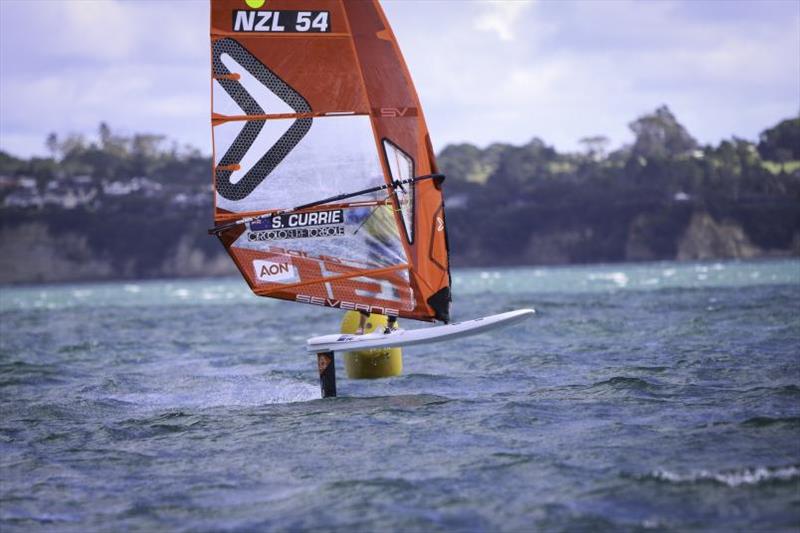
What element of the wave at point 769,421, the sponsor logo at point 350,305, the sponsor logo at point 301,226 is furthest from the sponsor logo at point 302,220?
the wave at point 769,421

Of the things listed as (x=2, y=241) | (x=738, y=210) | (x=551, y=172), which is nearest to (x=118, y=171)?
(x=2, y=241)

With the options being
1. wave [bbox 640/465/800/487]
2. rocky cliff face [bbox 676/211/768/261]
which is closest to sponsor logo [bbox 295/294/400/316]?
wave [bbox 640/465/800/487]

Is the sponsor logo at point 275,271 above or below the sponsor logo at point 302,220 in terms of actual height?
below

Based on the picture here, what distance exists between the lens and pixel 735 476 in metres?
9.62

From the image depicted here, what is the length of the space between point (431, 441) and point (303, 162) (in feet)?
13.8

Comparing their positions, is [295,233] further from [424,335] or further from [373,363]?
[424,335]

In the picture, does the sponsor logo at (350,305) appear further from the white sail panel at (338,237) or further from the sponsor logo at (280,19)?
the sponsor logo at (280,19)

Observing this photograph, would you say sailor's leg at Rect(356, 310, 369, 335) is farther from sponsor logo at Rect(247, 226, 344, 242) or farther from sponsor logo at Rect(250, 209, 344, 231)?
sponsor logo at Rect(250, 209, 344, 231)

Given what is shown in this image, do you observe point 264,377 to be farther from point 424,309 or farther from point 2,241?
point 2,241

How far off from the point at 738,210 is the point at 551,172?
43627 millimetres

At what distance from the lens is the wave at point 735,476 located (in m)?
9.47

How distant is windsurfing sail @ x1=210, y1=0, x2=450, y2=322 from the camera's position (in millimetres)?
14391

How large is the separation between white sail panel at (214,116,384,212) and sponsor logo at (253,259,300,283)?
681mm

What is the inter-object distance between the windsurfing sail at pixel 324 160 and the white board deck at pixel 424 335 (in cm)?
52
